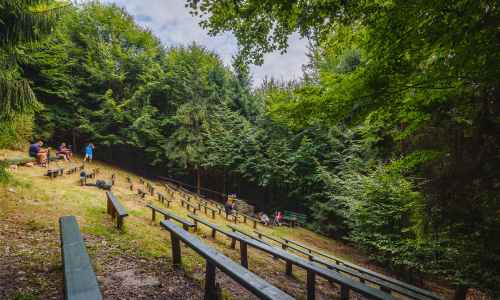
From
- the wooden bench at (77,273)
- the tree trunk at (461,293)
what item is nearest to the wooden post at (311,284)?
the wooden bench at (77,273)

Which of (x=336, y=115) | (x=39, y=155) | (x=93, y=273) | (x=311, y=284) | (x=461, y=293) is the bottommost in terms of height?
(x=461, y=293)

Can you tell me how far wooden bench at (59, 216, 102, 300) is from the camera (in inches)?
65.1

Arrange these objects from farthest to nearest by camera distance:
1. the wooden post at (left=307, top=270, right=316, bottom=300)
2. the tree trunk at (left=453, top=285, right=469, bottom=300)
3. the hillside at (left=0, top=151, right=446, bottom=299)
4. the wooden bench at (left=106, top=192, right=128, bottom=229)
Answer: the tree trunk at (left=453, top=285, right=469, bottom=300), the wooden bench at (left=106, top=192, right=128, bottom=229), the wooden post at (left=307, top=270, right=316, bottom=300), the hillside at (left=0, top=151, right=446, bottom=299)

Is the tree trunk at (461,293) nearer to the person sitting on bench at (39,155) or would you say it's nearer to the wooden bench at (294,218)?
the wooden bench at (294,218)

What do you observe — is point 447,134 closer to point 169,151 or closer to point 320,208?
point 320,208

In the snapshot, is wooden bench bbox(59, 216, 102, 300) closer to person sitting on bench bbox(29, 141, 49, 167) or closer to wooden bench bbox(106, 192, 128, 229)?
wooden bench bbox(106, 192, 128, 229)

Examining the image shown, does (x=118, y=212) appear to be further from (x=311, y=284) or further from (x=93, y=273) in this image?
(x=311, y=284)

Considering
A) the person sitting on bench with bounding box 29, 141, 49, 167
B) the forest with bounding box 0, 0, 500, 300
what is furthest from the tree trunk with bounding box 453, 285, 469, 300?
the person sitting on bench with bounding box 29, 141, 49, 167

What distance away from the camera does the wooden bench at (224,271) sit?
1.92 meters

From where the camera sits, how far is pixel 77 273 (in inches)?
76.2

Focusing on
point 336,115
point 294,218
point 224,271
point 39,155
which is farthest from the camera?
point 294,218

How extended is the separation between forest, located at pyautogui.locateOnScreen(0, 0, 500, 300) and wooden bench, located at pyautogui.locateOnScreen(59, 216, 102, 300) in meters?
3.08

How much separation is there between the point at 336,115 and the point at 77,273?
3389mm

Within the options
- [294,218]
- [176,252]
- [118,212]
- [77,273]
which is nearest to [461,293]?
[176,252]
